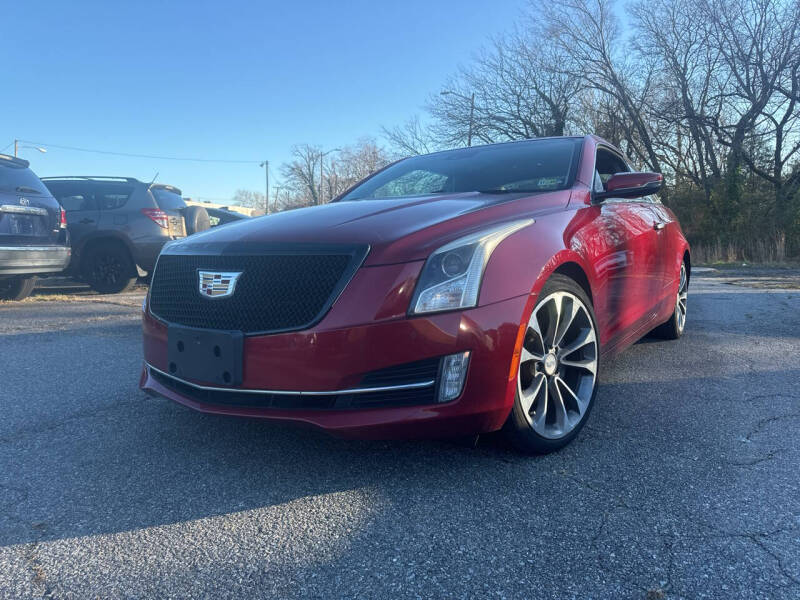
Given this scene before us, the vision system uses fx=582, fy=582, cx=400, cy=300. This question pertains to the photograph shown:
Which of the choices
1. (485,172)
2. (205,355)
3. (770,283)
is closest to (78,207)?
(485,172)

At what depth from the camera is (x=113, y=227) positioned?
808 cm

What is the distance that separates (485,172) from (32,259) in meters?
5.68

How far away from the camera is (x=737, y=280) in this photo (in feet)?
35.1

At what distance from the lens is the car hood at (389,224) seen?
2174mm

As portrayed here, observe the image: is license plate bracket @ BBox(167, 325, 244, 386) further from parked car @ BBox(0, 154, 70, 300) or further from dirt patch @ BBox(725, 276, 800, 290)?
dirt patch @ BBox(725, 276, 800, 290)

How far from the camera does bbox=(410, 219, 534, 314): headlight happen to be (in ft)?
6.84

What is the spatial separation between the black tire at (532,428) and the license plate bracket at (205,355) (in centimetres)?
107

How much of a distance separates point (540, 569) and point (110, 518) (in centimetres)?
142

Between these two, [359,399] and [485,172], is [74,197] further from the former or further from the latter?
[359,399]

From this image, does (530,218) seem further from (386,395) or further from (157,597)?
(157,597)

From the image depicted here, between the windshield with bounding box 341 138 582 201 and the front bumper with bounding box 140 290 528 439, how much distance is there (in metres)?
1.23

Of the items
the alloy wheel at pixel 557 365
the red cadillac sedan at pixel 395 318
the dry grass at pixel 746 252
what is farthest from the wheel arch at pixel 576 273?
the dry grass at pixel 746 252

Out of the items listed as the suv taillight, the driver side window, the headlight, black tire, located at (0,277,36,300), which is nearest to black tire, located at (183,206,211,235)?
the suv taillight

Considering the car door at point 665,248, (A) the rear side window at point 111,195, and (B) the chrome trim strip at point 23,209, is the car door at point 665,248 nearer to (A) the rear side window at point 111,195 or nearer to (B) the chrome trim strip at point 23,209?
(B) the chrome trim strip at point 23,209
